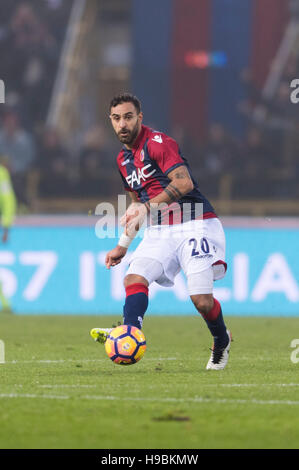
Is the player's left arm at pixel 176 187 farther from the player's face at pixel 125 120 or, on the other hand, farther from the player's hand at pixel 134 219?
the player's face at pixel 125 120

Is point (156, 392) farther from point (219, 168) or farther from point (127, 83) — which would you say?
point (127, 83)

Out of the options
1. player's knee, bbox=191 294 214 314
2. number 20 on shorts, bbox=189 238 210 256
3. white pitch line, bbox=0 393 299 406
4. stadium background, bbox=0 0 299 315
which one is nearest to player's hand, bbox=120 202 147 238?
number 20 on shorts, bbox=189 238 210 256

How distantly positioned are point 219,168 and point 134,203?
37.2 ft

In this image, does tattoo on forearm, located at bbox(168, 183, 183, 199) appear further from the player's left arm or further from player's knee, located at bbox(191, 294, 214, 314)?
player's knee, located at bbox(191, 294, 214, 314)

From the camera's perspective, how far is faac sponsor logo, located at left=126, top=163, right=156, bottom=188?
8.02 metres

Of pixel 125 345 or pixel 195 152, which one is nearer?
pixel 125 345

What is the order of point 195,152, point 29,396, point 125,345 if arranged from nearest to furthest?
point 29,396 < point 125,345 < point 195,152

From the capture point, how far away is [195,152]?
19.3 m

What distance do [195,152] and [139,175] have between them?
11.4 m

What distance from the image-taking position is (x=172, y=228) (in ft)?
26.6

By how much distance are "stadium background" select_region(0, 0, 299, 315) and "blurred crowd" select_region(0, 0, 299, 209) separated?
1.0 inches

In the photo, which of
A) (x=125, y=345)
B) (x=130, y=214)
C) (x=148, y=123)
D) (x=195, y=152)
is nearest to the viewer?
(x=125, y=345)

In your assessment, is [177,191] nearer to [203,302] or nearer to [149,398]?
[203,302]

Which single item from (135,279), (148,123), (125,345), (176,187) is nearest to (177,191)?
(176,187)
